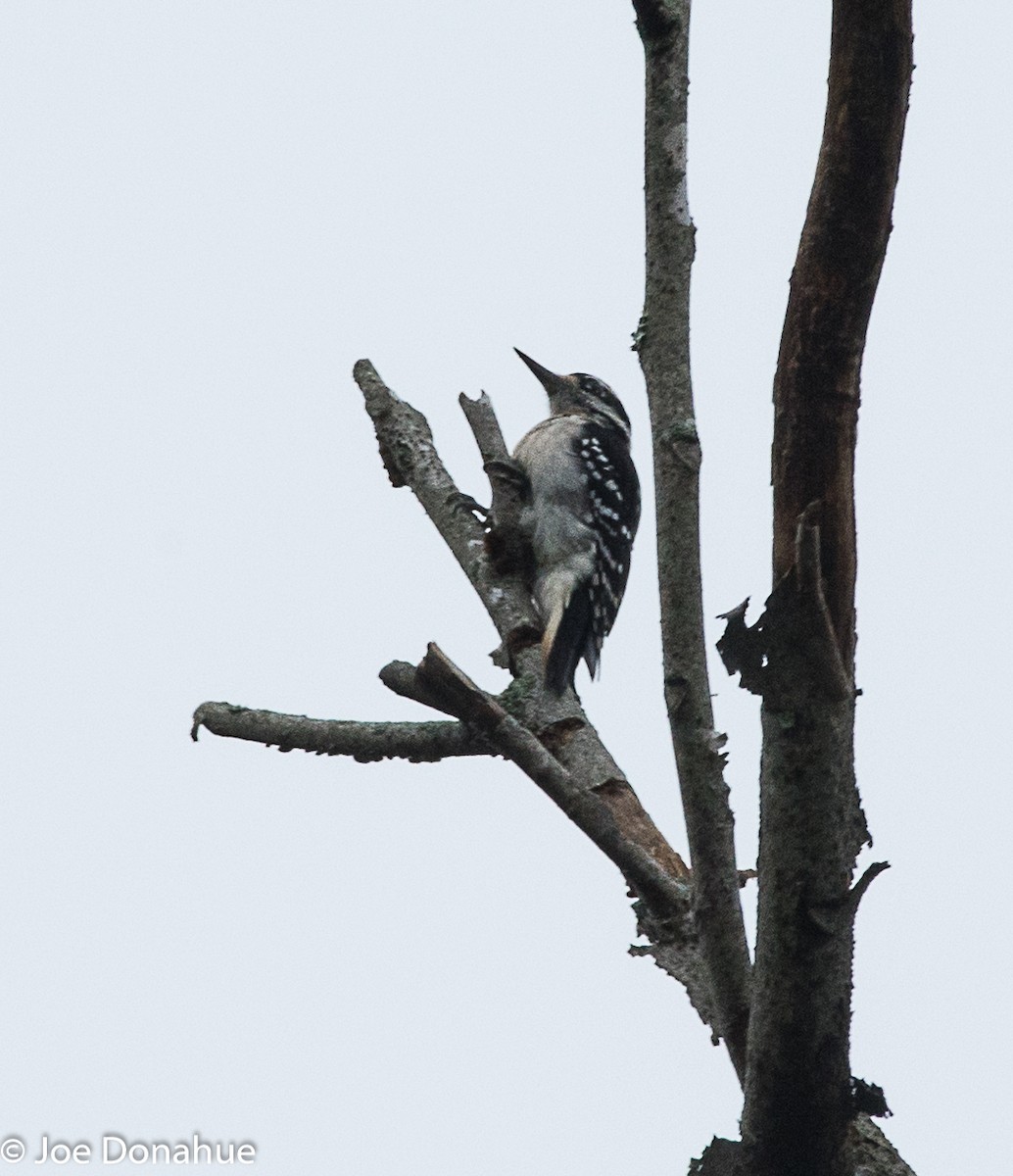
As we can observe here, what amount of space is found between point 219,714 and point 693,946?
1363 millimetres

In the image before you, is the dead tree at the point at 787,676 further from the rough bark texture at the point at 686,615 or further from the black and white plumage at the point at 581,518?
the black and white plumage at the point at 581,518

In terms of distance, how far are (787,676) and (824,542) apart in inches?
8.4

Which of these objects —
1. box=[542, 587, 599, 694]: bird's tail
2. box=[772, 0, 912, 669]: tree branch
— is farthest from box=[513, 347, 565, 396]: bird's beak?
box=[772, 0, 912, 669]: tree branch

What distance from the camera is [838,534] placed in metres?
2.17

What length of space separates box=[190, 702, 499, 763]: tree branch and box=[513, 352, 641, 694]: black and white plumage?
1.11m

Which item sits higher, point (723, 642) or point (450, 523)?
point (450, 523)

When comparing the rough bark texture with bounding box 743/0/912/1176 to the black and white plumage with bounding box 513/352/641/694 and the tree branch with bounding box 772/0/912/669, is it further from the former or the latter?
the black and white plumage with bounding box 513/352/641/694

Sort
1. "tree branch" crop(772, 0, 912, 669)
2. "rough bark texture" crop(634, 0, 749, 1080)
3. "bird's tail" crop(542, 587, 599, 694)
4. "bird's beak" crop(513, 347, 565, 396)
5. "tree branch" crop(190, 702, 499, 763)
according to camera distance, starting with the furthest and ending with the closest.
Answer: "bird's beak" crop(513, 347, 565, 396) < "bird's tail" crop(542, 587, 599, 694) < "tree branch" crop(190, 702, 499, 763) < "rough bark texture" crop(634, 0, 749, 1080) < "tree branch" crop(772, 0, 912, 669)

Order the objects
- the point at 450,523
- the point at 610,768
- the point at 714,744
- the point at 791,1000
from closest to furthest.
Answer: the point at 791,1000, the point at 714,744, the point at 610,768, the point at 450,523

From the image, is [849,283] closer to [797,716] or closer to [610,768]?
[797,716]

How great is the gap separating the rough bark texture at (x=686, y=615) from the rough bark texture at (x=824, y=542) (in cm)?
30

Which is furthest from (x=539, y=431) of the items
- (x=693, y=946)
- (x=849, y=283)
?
(x=849, y=283)

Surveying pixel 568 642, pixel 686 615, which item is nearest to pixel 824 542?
pixel 686 615

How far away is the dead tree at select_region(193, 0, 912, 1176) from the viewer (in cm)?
215
